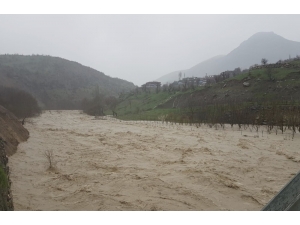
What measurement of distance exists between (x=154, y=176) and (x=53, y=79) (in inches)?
3204

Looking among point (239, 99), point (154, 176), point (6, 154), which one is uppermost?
point (239, 99)

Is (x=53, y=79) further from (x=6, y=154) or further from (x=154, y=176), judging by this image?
(x=154, y=176)

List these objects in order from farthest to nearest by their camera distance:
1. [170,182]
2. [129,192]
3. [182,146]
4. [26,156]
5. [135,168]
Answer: [182,146] < [26,156] < [135,168] < [170,182] < [129,192]

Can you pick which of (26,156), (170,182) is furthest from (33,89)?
(170,182)

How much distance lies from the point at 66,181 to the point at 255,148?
7503 mm

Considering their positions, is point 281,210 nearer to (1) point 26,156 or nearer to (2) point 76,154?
(2) point 76,154

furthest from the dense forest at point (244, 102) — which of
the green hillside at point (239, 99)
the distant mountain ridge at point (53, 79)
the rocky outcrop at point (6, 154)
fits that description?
the distant mountain ridge at point (53, 79)

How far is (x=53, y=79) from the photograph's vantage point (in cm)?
A: 7919

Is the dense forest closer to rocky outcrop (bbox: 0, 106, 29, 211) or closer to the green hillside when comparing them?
the green hillside

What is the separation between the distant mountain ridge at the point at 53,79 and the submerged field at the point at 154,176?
55.6 metres

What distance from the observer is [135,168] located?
276 inches

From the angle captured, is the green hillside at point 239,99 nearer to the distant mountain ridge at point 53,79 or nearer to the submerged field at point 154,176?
the submerged field at point 154,176

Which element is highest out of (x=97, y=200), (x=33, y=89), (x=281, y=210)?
(x=33, y=89)

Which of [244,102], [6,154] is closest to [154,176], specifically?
[6,154]
